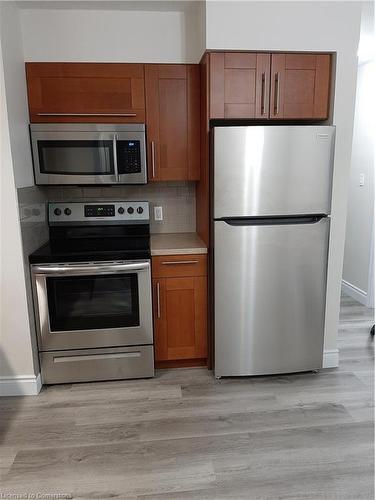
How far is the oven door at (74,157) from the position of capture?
7.88ft

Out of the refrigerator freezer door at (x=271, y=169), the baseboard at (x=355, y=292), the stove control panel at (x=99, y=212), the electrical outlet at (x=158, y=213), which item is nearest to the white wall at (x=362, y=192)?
the baseboard at (x=355, y=292)

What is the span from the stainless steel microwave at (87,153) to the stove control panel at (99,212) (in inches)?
12.0

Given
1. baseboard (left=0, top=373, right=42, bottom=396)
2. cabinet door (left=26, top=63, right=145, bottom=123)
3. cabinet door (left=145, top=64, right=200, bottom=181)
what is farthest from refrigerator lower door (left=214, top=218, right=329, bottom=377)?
baseboard (left=0, top=373, right=42, bottom=396)

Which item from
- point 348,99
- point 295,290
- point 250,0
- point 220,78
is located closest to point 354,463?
point 295,290

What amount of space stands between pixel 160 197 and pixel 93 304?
1022 millimetres

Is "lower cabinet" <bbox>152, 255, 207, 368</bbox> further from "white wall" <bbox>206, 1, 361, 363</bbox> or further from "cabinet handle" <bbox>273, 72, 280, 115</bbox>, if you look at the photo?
"white wall" <bbox>206, 1, 361, 363</bbox>

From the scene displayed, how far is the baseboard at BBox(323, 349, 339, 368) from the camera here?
102 inches

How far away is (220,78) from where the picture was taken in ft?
7.18

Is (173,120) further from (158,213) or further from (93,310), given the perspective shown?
(93,310)

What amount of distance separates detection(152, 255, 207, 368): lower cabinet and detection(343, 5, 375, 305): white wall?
2.11 meters

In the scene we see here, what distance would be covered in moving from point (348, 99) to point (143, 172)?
1372 mm

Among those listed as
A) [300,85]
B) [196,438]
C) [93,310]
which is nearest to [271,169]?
[300,85]

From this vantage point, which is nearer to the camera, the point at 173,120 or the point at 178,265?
the point at 178,265

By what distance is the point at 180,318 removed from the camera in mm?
2480
